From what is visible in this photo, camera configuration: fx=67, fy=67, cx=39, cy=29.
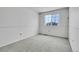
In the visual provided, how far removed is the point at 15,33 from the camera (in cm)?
385

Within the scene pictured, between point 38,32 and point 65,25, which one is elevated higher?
point 65,25

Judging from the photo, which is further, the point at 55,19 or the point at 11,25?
the point at 55,19

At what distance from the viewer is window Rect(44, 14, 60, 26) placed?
18.3 ft

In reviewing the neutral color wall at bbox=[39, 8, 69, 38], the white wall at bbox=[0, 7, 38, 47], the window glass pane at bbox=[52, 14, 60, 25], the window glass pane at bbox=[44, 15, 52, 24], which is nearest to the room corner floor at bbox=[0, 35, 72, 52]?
the white wall at bbox=[0, 7, 38, 47]

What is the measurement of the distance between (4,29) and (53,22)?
3951 mm

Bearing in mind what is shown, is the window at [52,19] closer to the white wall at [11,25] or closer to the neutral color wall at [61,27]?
the neutral color wall at [61,27]

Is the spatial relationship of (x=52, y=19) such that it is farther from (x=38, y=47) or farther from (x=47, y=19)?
(x=38, y=47)

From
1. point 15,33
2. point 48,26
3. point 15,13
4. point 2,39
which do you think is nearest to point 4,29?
point 2,39

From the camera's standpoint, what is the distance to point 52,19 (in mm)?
5891

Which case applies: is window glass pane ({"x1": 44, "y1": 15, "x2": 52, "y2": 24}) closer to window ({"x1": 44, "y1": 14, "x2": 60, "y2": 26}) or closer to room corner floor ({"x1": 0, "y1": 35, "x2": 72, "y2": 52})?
window ({"x1": 44, "y1": 14, "x2": 60, "y2": 26})

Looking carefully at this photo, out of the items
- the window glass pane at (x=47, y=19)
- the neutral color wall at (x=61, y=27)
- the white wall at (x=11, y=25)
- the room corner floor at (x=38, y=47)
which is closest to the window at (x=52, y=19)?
the window glass pane at (x=47, y=19)

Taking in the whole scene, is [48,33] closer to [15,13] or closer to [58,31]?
[58,31]

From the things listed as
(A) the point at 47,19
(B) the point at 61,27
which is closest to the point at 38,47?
(B) the point at 61,27
